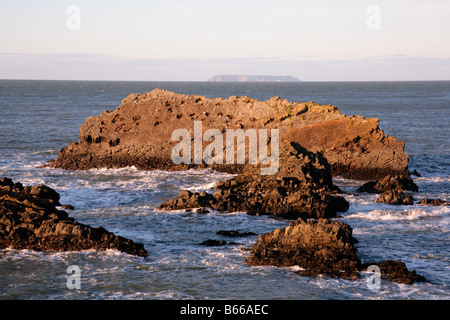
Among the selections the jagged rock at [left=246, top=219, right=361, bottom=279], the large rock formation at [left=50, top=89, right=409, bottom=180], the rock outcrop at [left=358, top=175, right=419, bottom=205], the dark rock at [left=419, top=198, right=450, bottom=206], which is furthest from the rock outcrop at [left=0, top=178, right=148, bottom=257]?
the large rock formation at [left=50, top=89, right=409, bottom=180]

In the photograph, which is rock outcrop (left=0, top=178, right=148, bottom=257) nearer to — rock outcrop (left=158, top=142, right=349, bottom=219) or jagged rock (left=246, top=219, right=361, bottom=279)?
jagged rock (left=246, top=219, right=361, bottom=279)

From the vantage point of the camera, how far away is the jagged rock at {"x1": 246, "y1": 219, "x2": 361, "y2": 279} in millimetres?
18484

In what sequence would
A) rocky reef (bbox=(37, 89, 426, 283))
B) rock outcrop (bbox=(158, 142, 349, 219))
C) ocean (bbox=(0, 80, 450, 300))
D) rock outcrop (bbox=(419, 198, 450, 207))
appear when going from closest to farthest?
ocean (bbox=(0, 80, 450, 300)) < rocky reef (bbox=(37, 89, 426, 283)) < rock outcrop (bbox=(158, 142, 349, 219)) < rock outcrop (bbox=(419, 198, 450, 207))

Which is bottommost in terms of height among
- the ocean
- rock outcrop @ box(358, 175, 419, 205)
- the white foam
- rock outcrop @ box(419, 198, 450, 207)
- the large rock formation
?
the ocean

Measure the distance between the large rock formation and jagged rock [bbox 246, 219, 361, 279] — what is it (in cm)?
1658

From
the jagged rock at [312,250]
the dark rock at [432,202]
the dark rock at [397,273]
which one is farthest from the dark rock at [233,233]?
the dark rock at [432,202]

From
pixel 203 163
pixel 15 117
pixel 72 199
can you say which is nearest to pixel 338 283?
pixel 72 199

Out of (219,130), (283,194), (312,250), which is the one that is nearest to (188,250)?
(312,250)

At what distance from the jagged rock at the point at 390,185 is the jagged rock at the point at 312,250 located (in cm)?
1169

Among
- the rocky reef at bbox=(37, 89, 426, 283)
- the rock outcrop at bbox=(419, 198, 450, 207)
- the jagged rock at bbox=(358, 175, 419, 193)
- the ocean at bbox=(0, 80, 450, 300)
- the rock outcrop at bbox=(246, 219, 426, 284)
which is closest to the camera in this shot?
the ocean at bbox=(0, 80, 450, 300)

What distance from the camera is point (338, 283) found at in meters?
17.5

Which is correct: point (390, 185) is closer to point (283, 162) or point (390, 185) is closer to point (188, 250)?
point (283, 162)

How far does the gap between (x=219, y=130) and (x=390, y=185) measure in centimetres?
1336

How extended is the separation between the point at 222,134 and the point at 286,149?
844cm
